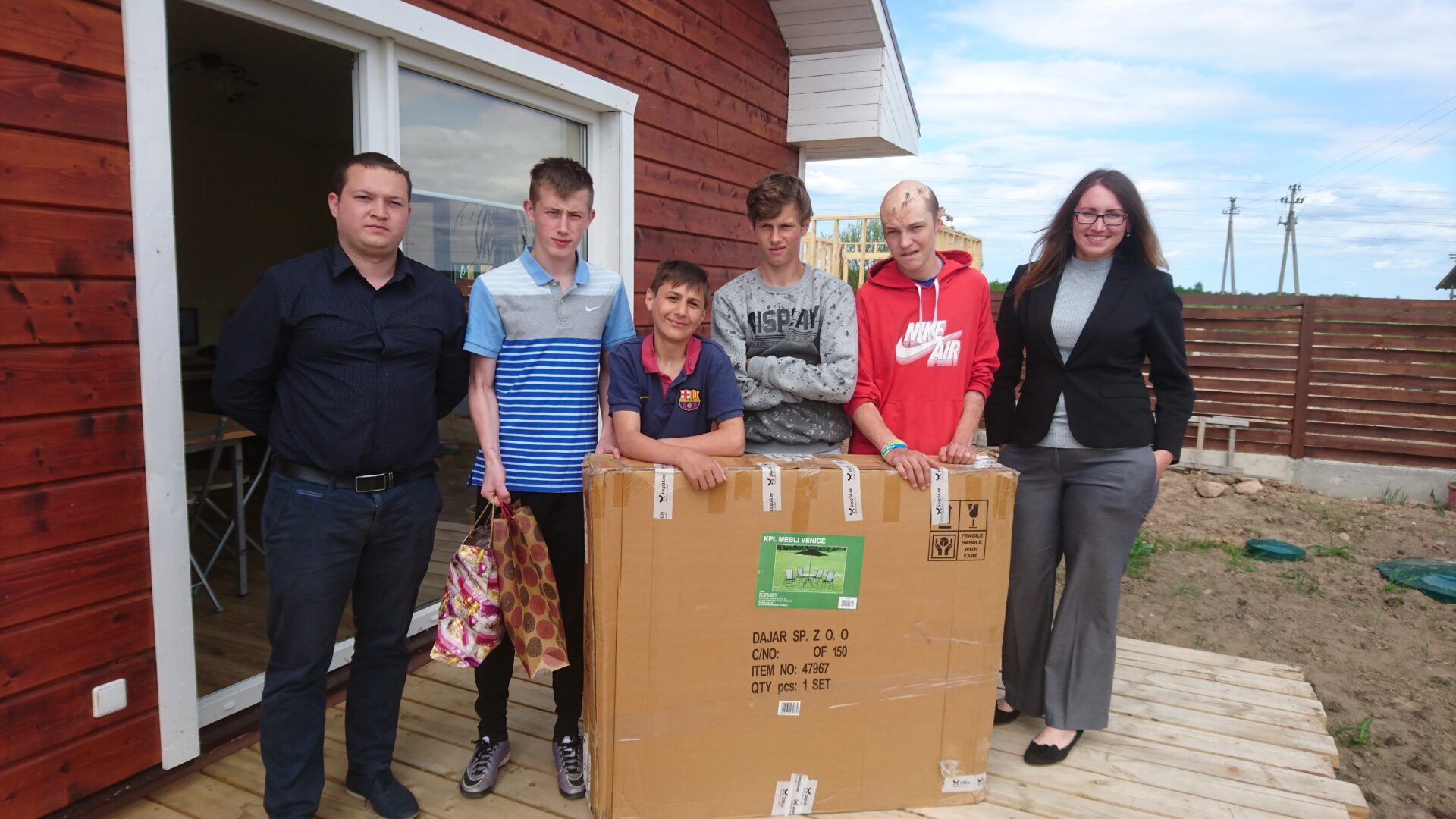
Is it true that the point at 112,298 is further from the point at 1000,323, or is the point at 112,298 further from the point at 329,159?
the point at 329,159

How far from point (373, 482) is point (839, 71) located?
15.0 feet

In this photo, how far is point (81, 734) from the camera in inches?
80.8

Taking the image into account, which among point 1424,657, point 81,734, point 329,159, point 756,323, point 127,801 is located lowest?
point 1424,657

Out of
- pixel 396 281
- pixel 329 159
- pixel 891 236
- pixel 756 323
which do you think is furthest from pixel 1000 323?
pixel 329 159

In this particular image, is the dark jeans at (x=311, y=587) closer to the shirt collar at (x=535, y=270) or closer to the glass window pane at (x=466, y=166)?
the shirt collar at (x=535, y=270)

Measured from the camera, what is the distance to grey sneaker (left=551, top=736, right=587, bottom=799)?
2.21 metres

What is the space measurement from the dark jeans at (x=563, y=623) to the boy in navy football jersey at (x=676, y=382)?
0.25 m

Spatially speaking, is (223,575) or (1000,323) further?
(223,575)

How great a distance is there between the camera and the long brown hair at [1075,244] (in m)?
2.33

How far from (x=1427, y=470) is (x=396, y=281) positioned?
9409 mm

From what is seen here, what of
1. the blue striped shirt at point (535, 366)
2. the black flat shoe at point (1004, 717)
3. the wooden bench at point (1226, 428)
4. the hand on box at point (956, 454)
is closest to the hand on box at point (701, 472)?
the blue striped shirt at point (535, 366)

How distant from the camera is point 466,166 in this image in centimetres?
321

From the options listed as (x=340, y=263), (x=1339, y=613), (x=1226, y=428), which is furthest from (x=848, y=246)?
(x=340, y=263)

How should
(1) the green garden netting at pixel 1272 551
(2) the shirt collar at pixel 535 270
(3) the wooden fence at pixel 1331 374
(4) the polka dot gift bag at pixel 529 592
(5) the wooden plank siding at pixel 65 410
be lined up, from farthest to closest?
(3) the wooden fence at pixel 1331 374, (1) the green garden netting at pixel 1272 551, (2) the shirt collar at pixel 535 270, (4) the polka dot gift bag at pixel 529 592, (5) the wooden plank siding at pixel 65 410
